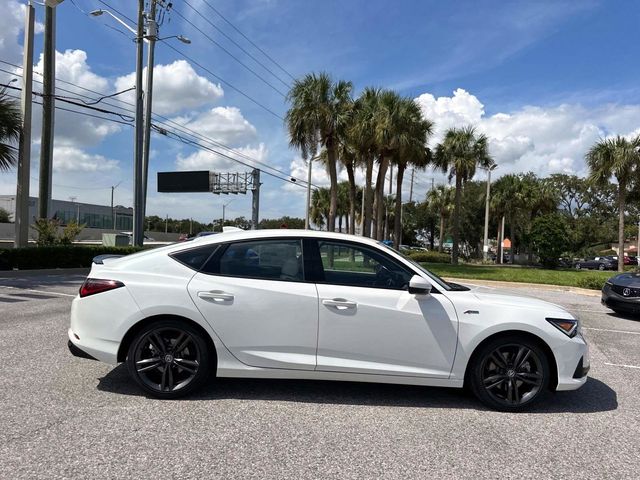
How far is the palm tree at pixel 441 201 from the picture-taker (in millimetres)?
52250

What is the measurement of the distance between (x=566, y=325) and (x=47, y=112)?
20952 millimetres

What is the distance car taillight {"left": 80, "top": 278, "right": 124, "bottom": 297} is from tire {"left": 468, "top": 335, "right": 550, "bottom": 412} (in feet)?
10.6

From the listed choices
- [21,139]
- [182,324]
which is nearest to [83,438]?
[182,324]

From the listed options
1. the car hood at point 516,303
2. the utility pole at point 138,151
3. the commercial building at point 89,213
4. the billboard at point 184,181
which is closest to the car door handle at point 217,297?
the car hood at point 516,303

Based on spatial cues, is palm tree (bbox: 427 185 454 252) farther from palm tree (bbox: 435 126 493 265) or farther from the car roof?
the car roof

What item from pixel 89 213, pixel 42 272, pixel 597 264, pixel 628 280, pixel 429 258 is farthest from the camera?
pixel 89 213

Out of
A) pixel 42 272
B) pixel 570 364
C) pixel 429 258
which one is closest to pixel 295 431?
pixel 570 364

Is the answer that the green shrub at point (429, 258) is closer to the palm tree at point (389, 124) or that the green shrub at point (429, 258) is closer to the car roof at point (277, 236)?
the palm tree at point (389, 124)

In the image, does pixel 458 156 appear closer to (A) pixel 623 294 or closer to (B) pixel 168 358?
(A) pixel 623 294

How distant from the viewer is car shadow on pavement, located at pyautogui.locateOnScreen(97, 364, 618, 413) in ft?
14.8

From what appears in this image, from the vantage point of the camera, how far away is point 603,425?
4.18 meters

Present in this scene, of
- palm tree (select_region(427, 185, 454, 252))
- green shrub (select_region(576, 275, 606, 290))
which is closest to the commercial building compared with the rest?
palm tree (select_region(427, 185, 454, 252))

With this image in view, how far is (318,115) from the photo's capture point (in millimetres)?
24875

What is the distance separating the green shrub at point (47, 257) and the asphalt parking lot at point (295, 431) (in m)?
12.2
